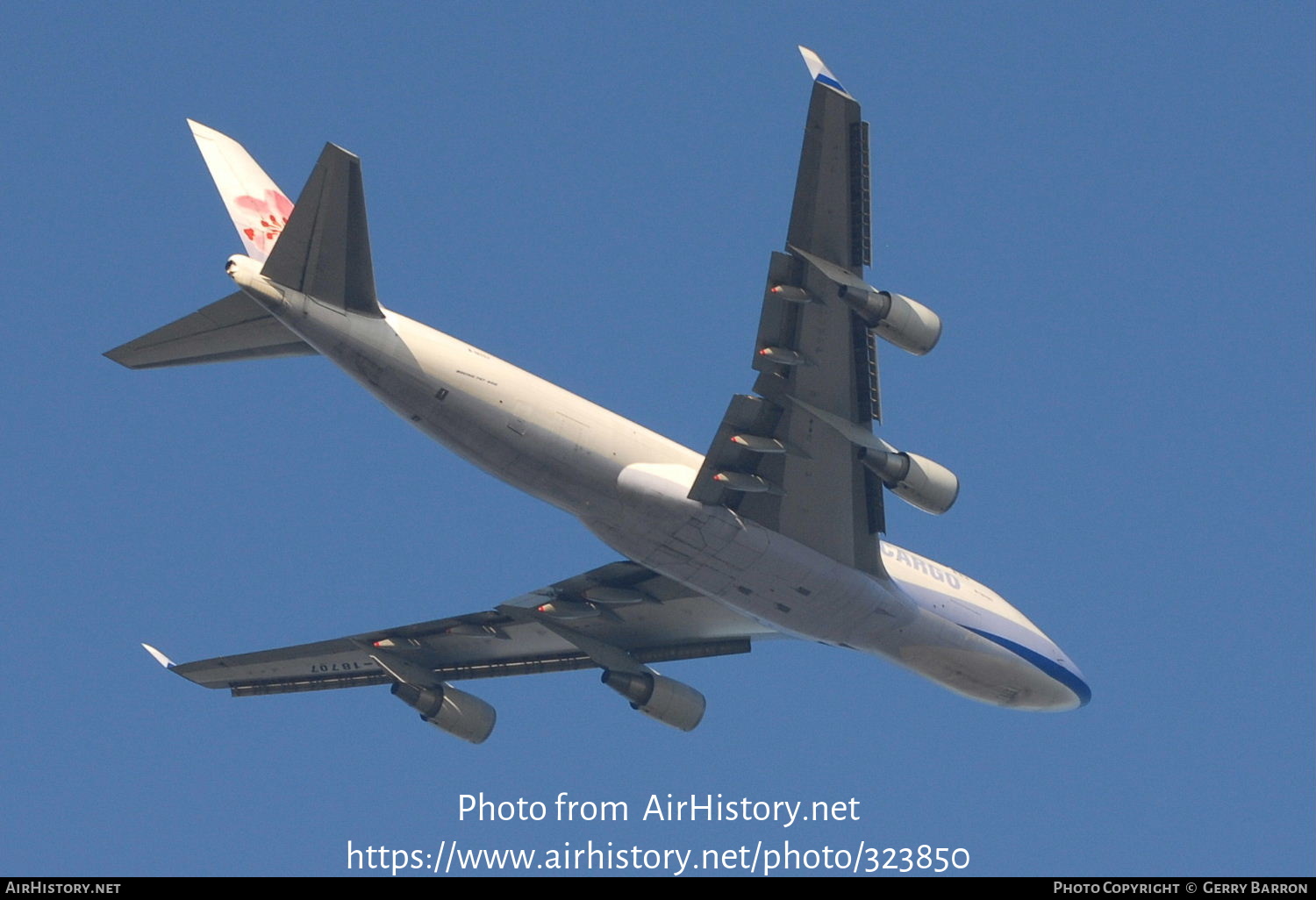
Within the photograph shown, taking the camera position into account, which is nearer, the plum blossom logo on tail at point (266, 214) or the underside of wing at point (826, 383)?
the underside of wing at point (826, 383)

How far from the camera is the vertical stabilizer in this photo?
34.1 m

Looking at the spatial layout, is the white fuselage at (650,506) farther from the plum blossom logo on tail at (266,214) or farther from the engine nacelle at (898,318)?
the engine nacelle at (898,318)

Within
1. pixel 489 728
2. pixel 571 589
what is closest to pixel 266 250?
pixel 571 589

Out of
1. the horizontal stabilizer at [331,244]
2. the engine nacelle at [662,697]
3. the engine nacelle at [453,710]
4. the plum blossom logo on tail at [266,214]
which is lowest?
the engine nacelle at [453,710]

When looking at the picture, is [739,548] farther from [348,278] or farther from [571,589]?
[348,278]

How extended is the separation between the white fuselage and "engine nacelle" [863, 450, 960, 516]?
2368 millimetres

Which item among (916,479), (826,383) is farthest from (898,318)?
(916,479)

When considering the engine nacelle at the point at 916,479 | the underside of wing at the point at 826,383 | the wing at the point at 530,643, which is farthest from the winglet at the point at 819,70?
the wing at the point at 530,643

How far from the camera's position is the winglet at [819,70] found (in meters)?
28.5

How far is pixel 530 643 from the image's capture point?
41125mm

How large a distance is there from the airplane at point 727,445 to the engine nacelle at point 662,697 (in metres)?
0.04

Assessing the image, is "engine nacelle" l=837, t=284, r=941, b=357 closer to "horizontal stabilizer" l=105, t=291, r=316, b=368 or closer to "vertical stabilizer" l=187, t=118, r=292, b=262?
"horizontal stabilizer" l=105, t=291, r=316, b=368

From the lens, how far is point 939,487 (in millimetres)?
32406

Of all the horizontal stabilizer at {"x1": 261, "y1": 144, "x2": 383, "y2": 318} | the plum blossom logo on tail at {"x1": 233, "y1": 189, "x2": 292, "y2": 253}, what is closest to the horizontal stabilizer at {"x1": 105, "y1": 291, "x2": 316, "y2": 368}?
the horizontal stabilizer at {"x1": 261, "y1": 144, "x2": 383, "y2": 318}
